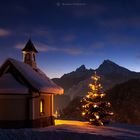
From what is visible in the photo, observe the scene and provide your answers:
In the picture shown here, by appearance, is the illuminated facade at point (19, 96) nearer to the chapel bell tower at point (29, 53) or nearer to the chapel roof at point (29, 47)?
the chapel bell tower at point (29, 53)

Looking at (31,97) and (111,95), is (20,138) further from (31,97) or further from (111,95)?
(111,95)

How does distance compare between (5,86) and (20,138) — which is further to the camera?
(5,86)

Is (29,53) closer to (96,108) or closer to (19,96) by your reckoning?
(19,96)

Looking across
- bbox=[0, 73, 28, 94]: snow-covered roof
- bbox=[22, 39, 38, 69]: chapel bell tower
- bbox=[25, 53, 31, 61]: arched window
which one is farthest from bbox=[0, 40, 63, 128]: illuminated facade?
bbox=[25, 53, 31, 61]: arched window

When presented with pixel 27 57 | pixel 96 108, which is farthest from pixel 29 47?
pixel 96 108

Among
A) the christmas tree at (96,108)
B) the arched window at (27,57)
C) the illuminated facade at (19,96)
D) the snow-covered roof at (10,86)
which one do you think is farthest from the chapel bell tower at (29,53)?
the snow-covered roof at (10,86)

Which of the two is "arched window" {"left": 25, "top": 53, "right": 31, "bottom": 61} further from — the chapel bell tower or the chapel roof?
the chapel roof

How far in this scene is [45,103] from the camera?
32.9 meters

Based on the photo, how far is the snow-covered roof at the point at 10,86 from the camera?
27.9 m

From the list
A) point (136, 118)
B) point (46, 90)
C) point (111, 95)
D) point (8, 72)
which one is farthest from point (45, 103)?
point (111, 95)

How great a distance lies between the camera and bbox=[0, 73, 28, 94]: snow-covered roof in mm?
27859

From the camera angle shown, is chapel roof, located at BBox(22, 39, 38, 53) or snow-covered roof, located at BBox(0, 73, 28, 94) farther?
chapel roof, located at BBox(22, 39, 38, 53)

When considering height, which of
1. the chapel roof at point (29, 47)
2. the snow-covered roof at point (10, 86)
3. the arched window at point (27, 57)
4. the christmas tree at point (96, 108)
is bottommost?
the christmas tree at point (96, 108)

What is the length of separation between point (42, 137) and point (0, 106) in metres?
8.43
